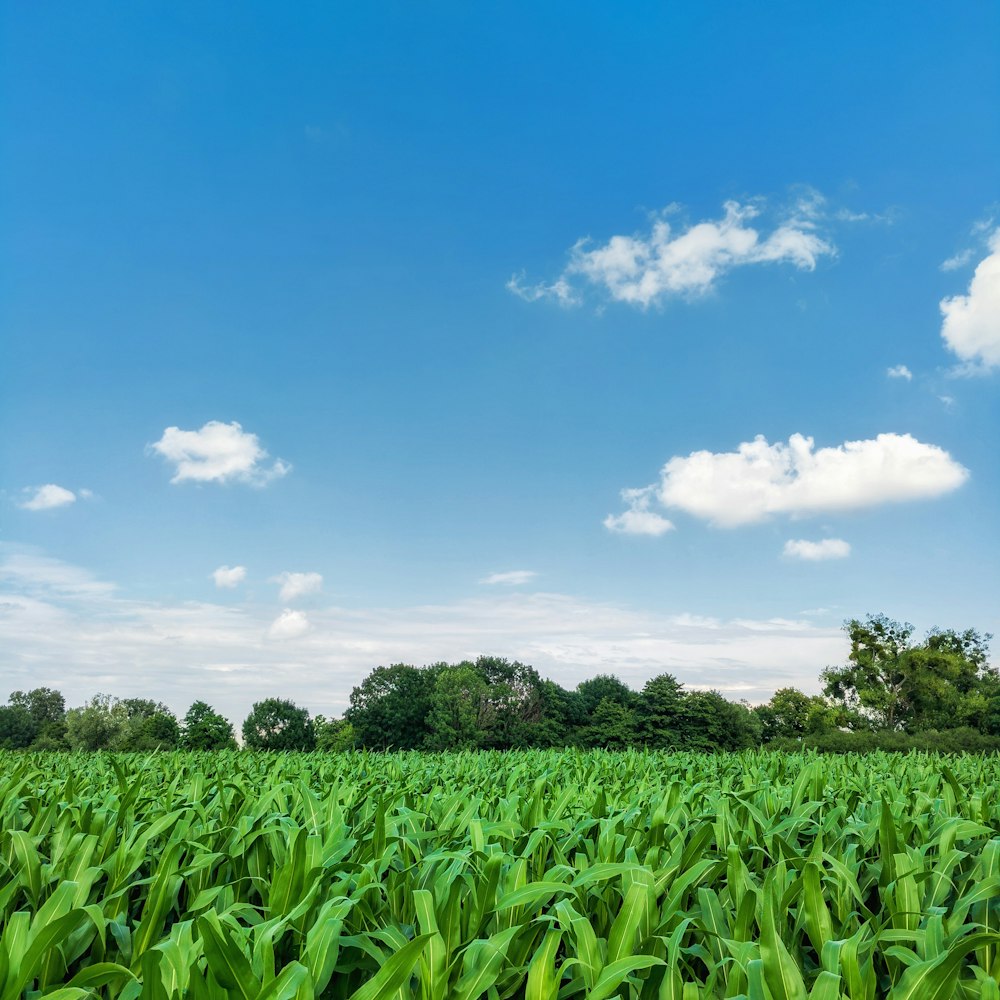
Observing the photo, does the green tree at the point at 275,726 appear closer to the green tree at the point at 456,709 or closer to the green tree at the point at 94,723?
the green tree at the point at 456,709

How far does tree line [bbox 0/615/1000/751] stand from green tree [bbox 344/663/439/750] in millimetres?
75

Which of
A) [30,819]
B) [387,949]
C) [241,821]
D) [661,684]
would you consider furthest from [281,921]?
[661,684]

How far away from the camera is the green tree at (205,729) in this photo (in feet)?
95.0

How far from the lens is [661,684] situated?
33.2 metres

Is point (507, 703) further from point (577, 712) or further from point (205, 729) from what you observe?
point (205, 729)

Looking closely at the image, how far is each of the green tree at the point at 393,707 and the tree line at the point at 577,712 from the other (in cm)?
7

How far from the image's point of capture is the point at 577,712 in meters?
44.0

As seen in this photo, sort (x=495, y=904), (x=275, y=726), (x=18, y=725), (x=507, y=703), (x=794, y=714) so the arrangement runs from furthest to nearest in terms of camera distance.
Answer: (x=18, y=725), (x=794, y=714), (x=507, y=703), (x=275, y=726), (x=495, y=904)

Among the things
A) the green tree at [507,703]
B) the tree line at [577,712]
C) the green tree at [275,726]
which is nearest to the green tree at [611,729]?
the tree line at [577,712]

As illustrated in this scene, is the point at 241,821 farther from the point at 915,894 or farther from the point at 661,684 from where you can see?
the point at 661,684

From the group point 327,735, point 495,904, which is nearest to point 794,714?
point 327,735

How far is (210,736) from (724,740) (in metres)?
23.7

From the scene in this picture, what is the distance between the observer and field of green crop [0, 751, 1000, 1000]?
77.8 inches

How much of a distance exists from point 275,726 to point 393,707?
788 centimetres
